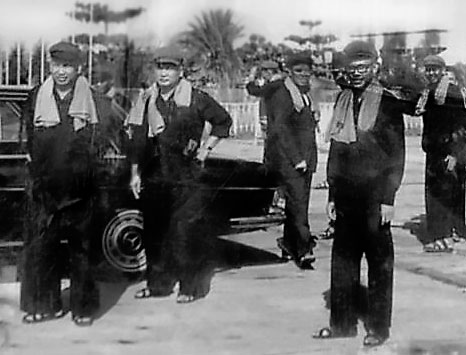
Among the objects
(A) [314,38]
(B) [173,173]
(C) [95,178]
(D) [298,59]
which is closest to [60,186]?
(C) [95,178]

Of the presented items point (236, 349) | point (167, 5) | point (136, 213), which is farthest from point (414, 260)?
point (167, 5)

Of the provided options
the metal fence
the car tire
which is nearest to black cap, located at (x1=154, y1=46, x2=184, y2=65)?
the metal fence

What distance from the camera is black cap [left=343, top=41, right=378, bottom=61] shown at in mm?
4254

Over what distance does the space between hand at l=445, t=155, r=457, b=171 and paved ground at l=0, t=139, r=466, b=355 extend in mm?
179

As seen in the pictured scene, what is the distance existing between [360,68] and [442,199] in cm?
77

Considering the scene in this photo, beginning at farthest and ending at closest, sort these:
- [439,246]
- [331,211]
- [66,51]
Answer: [439,246]
[331,211]
[66,51]

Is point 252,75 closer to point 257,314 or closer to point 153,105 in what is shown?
point 153,105

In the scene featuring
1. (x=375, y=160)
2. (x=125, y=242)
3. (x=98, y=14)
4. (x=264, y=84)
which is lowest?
(x=125, y=242)

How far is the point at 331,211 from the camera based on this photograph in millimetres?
4355

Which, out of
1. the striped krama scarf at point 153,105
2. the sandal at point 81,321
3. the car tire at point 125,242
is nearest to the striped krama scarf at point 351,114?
Answer: the striped krama scarf at point 153,105

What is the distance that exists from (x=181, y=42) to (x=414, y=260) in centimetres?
137

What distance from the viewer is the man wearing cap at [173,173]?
4.20m

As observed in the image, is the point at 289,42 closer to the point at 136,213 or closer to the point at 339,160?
the point at 339,160

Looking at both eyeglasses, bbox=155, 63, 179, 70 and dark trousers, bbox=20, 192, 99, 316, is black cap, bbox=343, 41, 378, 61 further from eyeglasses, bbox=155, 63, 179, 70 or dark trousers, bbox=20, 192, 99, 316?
dark trousers, bbox=20, 192, 99, 316
